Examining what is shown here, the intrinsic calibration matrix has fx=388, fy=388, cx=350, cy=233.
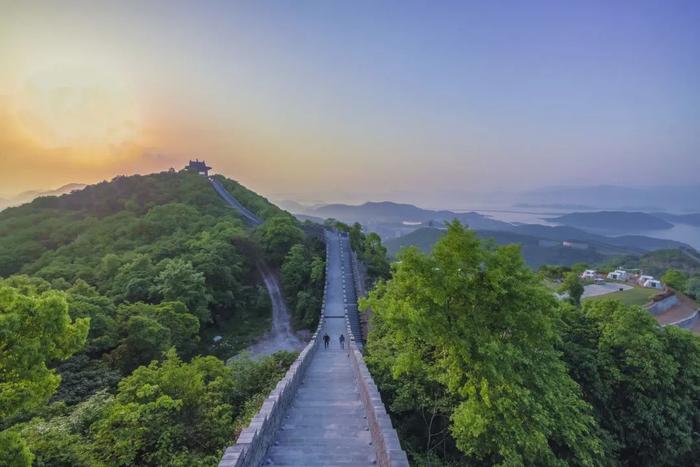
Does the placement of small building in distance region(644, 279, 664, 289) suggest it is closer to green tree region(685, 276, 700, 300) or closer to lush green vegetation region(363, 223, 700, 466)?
green tree region(685, 276, 700, 300)

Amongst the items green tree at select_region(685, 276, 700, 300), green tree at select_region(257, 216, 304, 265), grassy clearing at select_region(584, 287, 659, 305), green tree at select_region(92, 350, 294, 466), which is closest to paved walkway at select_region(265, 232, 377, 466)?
green tree at select_region(92, 350, 294, 466)

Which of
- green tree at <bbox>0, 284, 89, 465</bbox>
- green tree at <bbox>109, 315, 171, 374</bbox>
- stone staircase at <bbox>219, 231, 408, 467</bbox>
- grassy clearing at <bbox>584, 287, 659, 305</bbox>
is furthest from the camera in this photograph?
grassy clearing at <bbox>584, 287, 659, 305</bbox>

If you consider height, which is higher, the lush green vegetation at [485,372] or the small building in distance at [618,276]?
the lush green vegetation at [485,372]

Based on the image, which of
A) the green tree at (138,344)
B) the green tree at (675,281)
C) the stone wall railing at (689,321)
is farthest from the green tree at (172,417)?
the green tree at (675,281)

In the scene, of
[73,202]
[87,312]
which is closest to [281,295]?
[87,312]

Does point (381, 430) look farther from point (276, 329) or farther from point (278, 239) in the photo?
point (278, 239)

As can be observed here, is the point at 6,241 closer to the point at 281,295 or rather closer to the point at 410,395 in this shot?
the point at 281,295

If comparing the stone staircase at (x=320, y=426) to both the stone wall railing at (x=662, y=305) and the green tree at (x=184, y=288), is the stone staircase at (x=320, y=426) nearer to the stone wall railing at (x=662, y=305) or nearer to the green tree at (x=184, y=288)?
the green tree at (x=184, y=288)
